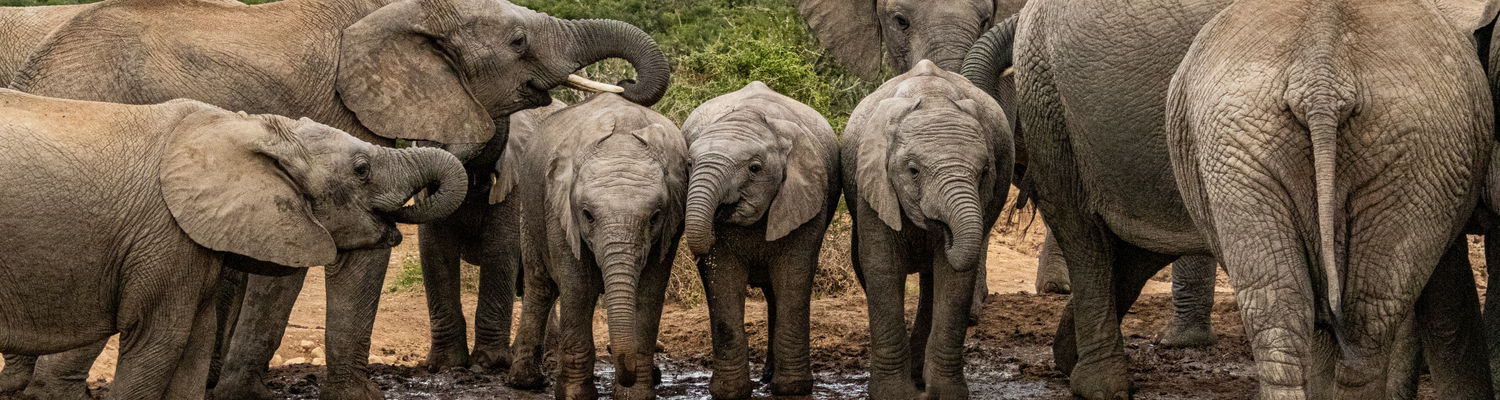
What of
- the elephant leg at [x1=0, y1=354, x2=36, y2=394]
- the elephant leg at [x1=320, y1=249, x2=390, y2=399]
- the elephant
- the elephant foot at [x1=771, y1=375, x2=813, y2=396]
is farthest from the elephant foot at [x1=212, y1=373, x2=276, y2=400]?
the elephant

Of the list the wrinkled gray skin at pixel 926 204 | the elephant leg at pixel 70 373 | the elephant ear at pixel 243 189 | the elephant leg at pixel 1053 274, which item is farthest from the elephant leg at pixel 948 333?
the elephant leg at pixel 1053 274

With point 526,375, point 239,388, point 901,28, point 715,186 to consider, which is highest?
point 901,28

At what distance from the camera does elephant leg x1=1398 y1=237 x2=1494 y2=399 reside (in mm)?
6855

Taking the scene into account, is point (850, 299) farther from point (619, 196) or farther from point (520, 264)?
point (619, 196)

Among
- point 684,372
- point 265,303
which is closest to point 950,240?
point 684,372

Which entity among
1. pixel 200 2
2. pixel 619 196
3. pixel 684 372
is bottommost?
pixel 684 372

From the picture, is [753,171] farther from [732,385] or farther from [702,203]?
[732,385]

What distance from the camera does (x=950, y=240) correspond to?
760 cm

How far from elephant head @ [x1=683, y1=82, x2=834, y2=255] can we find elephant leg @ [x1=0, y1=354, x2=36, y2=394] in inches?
112

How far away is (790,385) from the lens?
27.0 feet

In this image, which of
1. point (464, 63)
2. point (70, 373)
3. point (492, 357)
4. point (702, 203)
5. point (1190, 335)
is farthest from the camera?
point (1190, 335)

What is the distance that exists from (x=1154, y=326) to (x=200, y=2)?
5.23 meters

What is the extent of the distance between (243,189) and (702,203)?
1849mm

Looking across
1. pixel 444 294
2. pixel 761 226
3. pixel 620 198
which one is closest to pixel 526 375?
pixel 444 294
